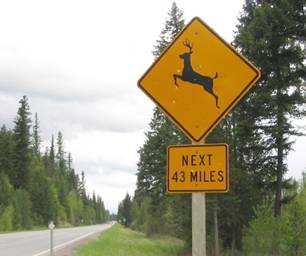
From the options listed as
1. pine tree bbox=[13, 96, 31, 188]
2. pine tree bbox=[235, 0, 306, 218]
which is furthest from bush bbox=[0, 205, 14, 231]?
pine tree bbox=[235, 0, 306, 218]

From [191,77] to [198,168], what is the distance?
0.80 meters

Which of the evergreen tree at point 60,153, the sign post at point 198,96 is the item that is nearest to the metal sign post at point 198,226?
the sign post at point 198,96

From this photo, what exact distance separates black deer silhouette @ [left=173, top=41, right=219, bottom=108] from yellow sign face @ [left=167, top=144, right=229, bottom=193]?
0.42 metres

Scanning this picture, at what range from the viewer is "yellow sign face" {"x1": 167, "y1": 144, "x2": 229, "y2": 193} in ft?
19.1

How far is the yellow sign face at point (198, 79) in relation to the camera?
19.3 feet

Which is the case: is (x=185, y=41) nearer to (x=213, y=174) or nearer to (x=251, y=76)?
(x=251, y=76)

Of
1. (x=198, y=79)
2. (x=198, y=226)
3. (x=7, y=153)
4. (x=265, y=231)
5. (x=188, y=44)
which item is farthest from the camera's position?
(x=7, y=153)

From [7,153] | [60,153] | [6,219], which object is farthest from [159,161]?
[60,153]

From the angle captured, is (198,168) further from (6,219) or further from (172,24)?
(6,219)

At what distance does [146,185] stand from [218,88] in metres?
56.4

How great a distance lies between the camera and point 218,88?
5.90 m

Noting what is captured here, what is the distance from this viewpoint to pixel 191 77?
595cm

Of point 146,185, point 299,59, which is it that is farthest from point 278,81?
point 146,185

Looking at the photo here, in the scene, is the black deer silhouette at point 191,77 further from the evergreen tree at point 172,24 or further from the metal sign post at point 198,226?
the evergreen tree at point 172,24
